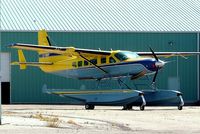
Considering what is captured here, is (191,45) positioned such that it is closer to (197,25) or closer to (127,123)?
(197,25)

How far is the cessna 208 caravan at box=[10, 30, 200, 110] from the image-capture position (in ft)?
99.1

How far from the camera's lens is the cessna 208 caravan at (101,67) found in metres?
30.2

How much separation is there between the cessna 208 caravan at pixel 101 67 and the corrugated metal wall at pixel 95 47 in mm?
3411

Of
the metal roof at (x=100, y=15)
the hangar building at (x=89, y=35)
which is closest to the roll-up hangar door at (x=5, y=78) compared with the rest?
the hangar building at (x=89, y=35)

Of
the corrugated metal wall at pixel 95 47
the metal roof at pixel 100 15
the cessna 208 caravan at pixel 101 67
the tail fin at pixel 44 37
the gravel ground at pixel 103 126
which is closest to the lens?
the gravel ground at pixel 103 126

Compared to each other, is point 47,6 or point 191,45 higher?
point 47,6

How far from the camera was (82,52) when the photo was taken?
32.0m

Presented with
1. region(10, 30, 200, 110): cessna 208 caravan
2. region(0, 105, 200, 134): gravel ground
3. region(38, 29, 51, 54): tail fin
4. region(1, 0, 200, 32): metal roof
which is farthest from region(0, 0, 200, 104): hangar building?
region(0, 105, 200, 134): gravel ground

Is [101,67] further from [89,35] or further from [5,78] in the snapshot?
[5,78]

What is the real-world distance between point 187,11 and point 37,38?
12052mm

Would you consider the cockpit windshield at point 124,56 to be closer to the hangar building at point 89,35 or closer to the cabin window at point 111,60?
the cabin window at point 111,60

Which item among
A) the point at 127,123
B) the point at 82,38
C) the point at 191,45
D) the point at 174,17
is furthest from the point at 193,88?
the point at 127,123

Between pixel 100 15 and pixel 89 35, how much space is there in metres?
3.29

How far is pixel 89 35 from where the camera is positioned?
39812 mm
